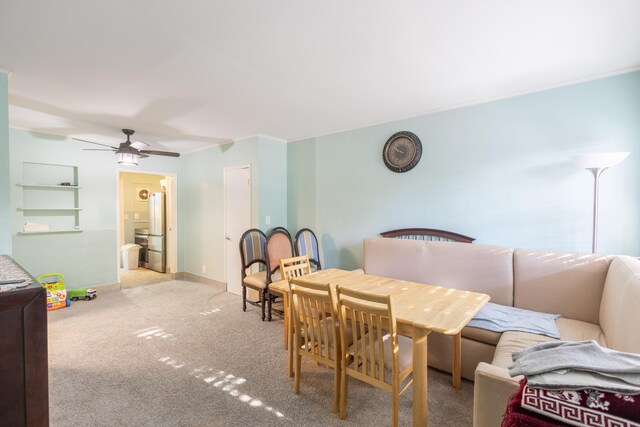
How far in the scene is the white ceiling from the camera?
1.62 metres

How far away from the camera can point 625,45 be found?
1995 mm

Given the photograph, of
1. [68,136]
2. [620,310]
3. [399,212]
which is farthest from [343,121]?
[68,136]

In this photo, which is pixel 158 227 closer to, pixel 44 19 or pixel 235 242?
pixel 235 242

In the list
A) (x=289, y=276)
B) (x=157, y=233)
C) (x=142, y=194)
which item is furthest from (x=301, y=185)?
(x=142, y=194)

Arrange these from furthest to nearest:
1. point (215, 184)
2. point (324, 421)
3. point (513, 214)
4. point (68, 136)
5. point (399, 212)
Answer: point (215, 184) → point (68, 136) → point (399, 212) → point (513, 214) → point (324, 421)

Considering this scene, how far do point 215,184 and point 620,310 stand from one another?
495 cm

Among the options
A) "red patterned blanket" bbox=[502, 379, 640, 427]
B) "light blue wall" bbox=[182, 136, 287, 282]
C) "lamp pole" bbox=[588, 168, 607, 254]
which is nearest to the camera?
"red patterned blanket" bbox=[502, 379, 640, 427]

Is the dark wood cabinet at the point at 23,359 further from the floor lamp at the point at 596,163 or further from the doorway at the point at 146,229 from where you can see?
the doorway at the point at 146,229

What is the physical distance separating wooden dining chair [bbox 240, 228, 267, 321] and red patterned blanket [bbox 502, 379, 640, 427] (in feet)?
9.82

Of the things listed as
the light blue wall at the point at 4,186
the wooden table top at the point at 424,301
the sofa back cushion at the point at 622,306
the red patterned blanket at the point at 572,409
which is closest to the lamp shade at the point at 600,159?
the sofa back cushion at the point at 622,306

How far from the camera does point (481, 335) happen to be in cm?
216

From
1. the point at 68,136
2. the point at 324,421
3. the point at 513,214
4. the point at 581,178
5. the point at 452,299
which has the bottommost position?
the point at 324,421

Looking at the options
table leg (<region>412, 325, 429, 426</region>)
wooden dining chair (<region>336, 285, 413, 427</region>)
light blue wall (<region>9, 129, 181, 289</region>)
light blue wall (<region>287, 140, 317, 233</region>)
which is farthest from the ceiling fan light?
table leg (<region>412, 325, 429, 426</region>)

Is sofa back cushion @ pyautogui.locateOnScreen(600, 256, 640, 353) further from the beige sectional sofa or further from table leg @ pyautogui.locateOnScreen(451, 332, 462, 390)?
table leg @ pyautogui.locateOnScreen(451, 332, 462, 390)
